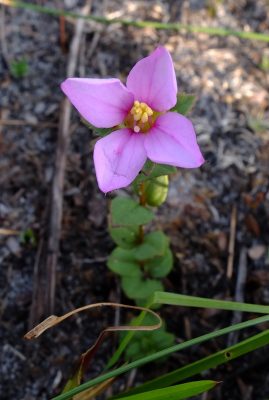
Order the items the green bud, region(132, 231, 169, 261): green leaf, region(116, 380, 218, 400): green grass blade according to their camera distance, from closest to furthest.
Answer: region(116, 380, 218, 400): green grass blade < the green bud < region(132, 231, 169, 261): green leaf

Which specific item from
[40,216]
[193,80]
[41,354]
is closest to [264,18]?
[193,80]

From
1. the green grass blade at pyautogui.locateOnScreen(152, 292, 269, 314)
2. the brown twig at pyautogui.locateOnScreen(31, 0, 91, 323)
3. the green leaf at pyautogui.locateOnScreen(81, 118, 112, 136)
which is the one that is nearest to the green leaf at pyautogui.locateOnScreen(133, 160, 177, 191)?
the green leaf at pyautogui.locateOnScreen(81, 118, 112, 136)

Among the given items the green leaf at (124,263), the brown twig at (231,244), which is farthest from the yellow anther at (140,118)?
the brown twig at (231,244)

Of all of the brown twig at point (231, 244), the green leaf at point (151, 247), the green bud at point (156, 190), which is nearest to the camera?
the green bud at point (156, 190)

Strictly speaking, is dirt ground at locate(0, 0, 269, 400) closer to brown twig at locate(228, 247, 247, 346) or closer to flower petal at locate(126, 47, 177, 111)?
brown twig at locate(228, 247, 247, 346)

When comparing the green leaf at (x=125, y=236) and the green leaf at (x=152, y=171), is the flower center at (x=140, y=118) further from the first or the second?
the green leaf at (x=125, y=236)

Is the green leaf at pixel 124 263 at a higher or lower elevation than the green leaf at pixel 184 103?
lower

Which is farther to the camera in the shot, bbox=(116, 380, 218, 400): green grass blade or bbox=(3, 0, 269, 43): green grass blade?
bbox=(3, 0, 269, 43): green grass blade
